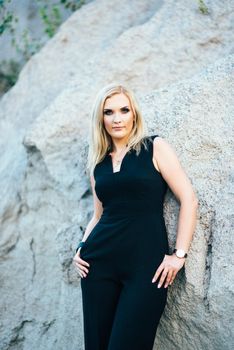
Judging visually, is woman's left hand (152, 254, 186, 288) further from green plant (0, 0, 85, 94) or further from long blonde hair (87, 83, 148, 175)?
green plant (0, 0, 85, 94)

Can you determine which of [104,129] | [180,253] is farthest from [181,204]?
[104,129]

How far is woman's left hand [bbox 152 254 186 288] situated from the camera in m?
2.79

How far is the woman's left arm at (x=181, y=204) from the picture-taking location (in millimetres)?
2803

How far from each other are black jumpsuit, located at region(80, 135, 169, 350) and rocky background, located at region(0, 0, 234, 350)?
20 centimetres

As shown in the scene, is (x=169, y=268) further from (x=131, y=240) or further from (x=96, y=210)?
(x=96, y=210)

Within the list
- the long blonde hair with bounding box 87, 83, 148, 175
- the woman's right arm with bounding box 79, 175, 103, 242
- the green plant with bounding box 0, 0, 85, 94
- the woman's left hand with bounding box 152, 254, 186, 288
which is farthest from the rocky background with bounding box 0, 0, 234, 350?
the green plant with bounding box 0, 0, 85, 94

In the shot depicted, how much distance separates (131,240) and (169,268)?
11.1 inches

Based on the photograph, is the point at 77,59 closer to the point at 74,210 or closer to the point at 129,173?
the point at 74,210

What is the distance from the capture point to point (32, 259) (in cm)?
436

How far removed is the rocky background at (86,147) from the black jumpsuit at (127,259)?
0.67 feet

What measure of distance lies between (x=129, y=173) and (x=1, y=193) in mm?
1960

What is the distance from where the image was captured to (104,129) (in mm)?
3348

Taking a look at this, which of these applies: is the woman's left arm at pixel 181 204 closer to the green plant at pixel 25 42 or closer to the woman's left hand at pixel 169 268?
the woman's left hand at pixel 169 268

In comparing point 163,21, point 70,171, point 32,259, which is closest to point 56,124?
point 70,171
